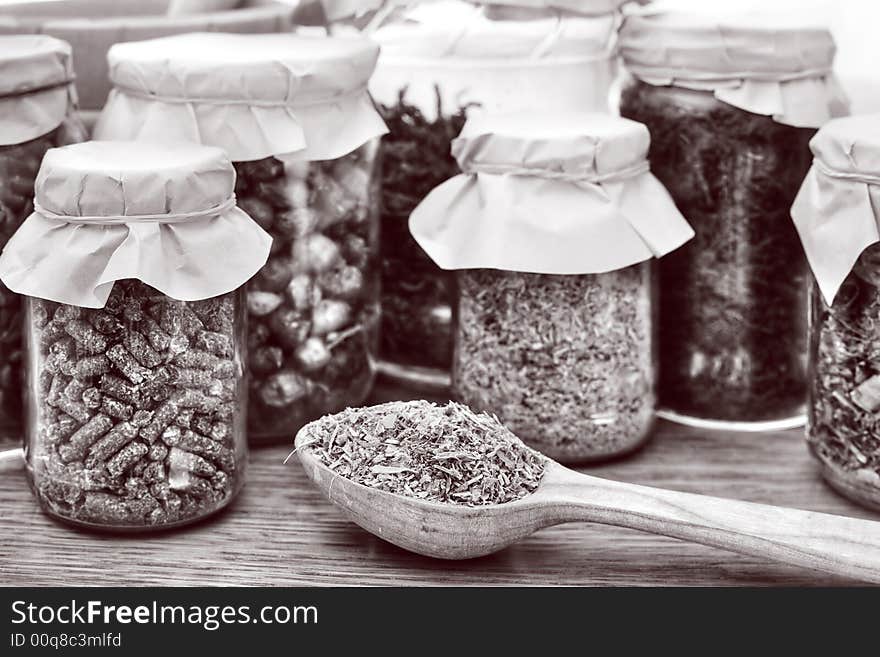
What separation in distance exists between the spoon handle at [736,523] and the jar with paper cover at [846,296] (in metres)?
0.12

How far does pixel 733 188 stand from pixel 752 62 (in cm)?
11

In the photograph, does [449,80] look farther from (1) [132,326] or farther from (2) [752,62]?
(1) [132,326]

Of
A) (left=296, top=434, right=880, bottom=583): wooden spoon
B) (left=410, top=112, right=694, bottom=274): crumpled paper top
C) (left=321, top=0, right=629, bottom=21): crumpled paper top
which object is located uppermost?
(left=321, top=0, right=629, bottom=21): crumpled paper top

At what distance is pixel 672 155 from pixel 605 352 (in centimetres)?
21

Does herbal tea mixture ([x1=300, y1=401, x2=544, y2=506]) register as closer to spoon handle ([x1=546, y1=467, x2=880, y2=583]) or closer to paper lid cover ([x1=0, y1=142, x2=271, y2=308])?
spoon handle ([x1=546, y1=467, x2=880, y2=583])

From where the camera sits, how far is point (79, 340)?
0.96m

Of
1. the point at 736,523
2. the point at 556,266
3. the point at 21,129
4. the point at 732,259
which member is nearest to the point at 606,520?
the point at 736,523

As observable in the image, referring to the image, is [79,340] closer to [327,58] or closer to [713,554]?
[327,58]

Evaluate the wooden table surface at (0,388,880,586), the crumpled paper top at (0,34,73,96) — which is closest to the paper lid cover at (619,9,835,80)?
the wooden table surface at (0,388,880,586)

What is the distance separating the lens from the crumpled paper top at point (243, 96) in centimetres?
106

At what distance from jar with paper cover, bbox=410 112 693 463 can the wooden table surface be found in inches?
3.4

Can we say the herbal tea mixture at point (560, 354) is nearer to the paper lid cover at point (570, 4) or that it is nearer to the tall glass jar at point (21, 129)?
the paper lid cover at point (570, 4)

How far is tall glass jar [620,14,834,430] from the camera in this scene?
45.9 inches
